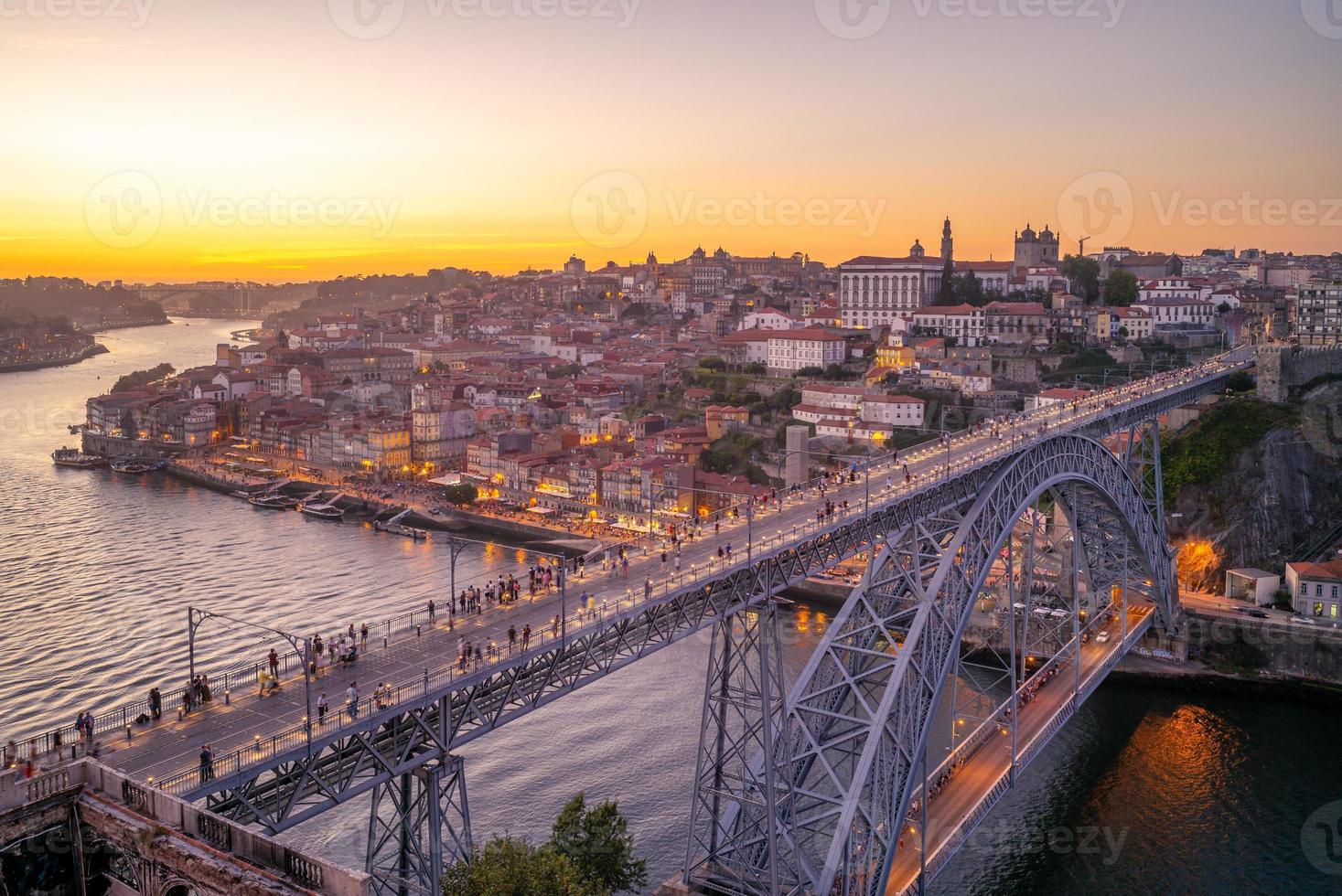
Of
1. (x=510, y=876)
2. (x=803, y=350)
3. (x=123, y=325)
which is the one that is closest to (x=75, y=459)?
(x=803, y=350)

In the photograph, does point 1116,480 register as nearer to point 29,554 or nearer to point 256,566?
point 256,566

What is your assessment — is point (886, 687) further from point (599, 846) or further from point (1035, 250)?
point (1035, 250)

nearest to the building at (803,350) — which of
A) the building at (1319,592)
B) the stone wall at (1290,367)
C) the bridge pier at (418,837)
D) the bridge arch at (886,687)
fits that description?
the stone wall at (1290,367)

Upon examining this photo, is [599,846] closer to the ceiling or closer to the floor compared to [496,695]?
closer to the floor

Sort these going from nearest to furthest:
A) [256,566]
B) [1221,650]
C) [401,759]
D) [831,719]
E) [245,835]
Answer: [245,835], [401,759], [831,719], [1221,650], [256,566]

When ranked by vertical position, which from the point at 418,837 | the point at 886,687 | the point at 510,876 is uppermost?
the point at 418,837

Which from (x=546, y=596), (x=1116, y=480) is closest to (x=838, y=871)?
(x=546, y=596)

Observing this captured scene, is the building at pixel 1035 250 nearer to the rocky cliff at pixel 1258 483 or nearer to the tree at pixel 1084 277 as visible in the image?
the tree at pixel 1084 277
